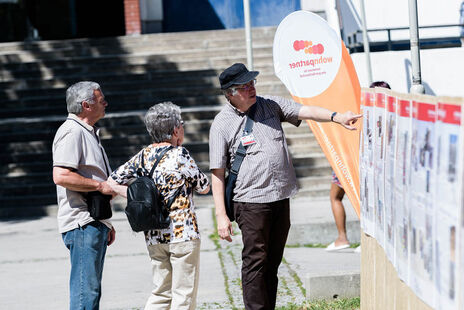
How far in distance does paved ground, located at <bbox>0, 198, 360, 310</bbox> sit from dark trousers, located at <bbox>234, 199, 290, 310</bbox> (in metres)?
0.81

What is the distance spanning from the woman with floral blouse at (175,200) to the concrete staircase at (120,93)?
672 cm

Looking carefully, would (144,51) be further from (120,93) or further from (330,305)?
(330,305)

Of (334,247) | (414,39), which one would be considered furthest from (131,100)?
(414,39)

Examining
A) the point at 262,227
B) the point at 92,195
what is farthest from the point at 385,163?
the point at 92,195

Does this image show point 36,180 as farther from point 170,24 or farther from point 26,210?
point 170,24

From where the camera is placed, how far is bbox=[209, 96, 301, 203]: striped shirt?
5.23 meters

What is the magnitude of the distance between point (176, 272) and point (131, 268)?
3.09m

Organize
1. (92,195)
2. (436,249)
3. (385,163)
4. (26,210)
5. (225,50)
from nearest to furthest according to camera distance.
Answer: (436,249) < (385,163) < (92,195) < (26,210) < (225,50)

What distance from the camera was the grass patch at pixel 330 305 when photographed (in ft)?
19.6

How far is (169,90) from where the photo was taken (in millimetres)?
14133

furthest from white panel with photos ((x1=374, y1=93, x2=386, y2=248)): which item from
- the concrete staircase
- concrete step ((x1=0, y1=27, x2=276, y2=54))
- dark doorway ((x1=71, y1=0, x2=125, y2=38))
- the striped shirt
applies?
dark doorway ((x1=71, y1=0, x2=125, y2=38))

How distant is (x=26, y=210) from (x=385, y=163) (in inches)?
338

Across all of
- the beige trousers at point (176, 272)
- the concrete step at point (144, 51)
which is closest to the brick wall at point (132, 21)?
the concrete step at point (144, 51)

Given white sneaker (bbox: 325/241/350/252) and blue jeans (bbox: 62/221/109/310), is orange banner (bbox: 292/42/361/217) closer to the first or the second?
blue jeans (bbox: 62/221/109/310)
